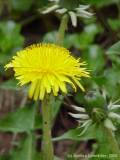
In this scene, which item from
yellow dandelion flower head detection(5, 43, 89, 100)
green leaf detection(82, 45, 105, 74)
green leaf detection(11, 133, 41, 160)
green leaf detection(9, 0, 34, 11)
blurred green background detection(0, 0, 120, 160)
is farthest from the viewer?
green leaf detection(9, 0, 34, 11)

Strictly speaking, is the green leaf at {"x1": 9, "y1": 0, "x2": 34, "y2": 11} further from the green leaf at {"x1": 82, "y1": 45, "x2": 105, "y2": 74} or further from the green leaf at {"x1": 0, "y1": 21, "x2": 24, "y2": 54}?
the green leaf at {"x1": 82, "y1": 45, "x2": 105, "y2": 74}

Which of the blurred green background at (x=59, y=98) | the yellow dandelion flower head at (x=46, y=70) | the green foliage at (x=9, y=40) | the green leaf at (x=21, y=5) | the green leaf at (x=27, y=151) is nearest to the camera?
the yellow dandelion flower head at (x=46, y=70)

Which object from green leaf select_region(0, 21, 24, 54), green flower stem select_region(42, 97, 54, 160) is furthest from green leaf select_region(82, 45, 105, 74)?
green flower stem select_region(42, 97, 54, 160)

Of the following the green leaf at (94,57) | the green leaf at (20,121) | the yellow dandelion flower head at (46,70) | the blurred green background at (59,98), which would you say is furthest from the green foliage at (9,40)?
the yellow dandelion flower head at (46,70)

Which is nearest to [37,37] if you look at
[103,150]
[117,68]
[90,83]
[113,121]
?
[90,83]

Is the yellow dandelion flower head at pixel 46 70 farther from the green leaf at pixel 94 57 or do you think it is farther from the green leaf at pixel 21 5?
the green leaf at pixel 21 5

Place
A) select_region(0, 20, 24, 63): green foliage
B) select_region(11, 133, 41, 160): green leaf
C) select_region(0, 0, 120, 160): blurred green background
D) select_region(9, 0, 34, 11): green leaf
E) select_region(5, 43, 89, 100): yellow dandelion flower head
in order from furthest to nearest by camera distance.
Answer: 1. select_region(9, 0, 34, 11): green leaf
2. select_region(0, 20, 24, 63): green foliage
3. select_region(11, 133, 41, 160): green leaf
4. select_region(0, 0, 120, 160): blurred green background
5. select_region(5, 43, 89, 100): yellow dandelion flower head

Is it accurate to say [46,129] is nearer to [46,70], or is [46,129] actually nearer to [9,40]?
[46,70]

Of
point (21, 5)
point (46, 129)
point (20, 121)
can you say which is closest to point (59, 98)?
point (46, 129)
